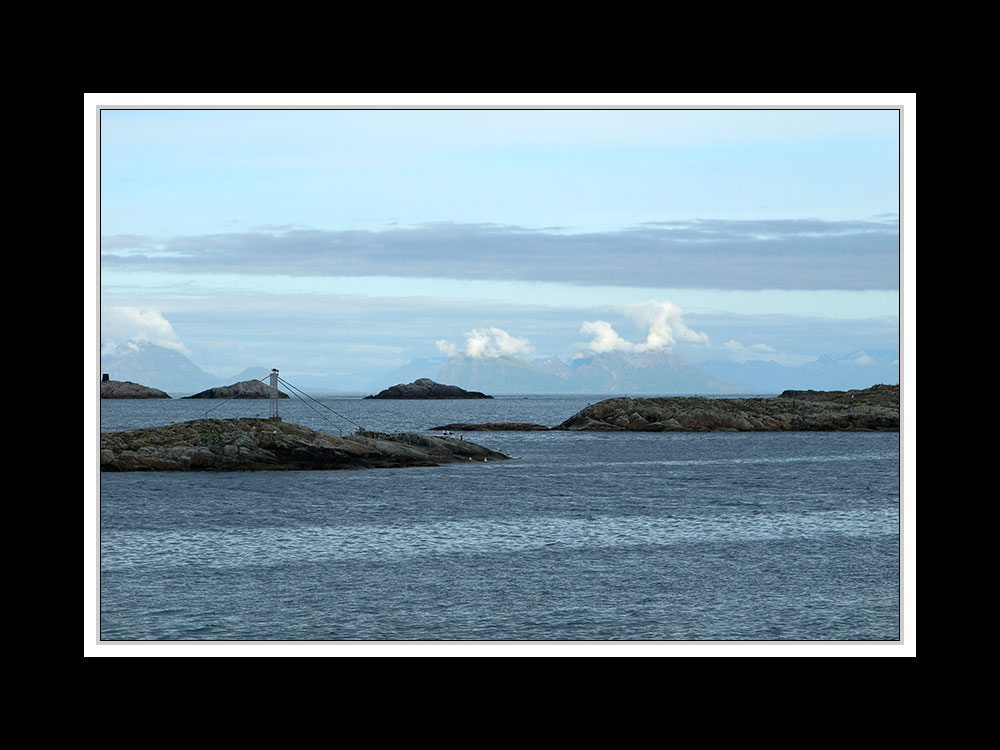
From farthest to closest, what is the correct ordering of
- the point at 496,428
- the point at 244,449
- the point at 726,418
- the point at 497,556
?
the point at 496,428
the point at 726,418
the point at 244,449
the point at 497,556

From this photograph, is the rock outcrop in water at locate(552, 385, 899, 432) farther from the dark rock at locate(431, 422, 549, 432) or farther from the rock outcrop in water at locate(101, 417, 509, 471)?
the rock outcrop in water at locate(101, 417, 509, 471)

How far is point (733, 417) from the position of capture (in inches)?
5138

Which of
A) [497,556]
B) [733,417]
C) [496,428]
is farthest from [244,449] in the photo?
[733,417]

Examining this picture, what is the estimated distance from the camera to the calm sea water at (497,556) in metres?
23.7

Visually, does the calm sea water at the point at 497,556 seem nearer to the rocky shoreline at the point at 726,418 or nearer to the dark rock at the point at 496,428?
the rocky shoreline at the point at 726,418

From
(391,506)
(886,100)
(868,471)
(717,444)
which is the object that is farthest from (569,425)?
(886,100)

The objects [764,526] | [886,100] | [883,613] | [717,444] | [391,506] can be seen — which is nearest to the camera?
[886,100]

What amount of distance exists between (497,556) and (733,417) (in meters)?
102

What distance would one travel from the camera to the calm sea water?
2370 centimetres

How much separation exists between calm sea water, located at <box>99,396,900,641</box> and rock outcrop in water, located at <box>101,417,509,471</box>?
159cm

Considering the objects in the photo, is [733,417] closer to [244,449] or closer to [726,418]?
[726,418]

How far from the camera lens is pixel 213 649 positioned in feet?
41.7

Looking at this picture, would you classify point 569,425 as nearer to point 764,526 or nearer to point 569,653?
point 764,526
